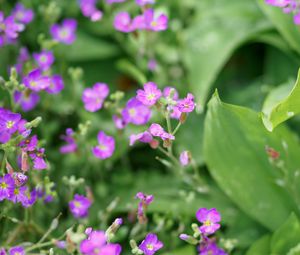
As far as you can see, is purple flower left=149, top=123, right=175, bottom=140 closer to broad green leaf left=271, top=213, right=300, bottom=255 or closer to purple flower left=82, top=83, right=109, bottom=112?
purple flower left=82, top=83, right=109, bottom=112

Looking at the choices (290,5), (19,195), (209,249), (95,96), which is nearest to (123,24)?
(95,96)

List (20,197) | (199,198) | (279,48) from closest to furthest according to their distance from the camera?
(20,197), (199,198), (279,48)

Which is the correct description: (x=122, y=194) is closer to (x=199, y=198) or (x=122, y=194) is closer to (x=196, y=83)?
(x=199, y=198)

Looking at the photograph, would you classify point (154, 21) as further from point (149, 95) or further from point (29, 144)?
point (29, 144)

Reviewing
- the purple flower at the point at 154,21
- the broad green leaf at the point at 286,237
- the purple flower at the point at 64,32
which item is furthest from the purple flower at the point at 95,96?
the broad green leaf at the point at 286,237

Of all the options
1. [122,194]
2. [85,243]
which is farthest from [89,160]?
[85,243]

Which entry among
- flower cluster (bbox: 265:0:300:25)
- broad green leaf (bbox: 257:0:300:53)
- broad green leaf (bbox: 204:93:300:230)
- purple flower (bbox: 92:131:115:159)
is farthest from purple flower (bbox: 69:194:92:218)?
broad green leaf (bbox: 257:0:300:53)
